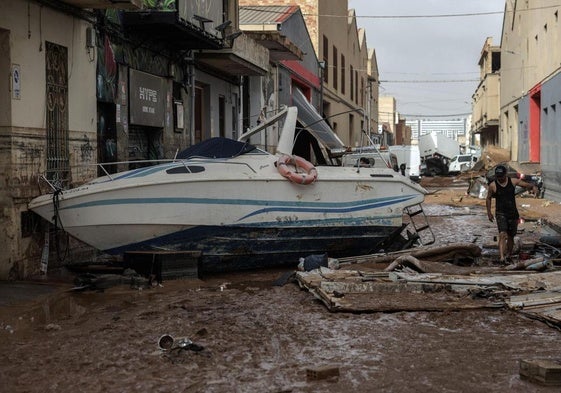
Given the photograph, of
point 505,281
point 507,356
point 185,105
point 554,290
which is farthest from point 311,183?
point 185,105

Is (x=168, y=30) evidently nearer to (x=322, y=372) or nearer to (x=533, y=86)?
(x=322, y=372)

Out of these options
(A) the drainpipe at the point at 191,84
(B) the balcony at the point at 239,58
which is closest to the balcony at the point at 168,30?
(A) the drainpipe at the point at 191,84

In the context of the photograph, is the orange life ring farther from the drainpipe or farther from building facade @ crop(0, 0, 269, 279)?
the drainpipe

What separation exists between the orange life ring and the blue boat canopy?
59cm

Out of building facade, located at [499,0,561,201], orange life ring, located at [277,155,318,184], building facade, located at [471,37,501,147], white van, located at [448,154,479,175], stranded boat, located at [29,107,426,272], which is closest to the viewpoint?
stranded boat, located at [29,107,426,272]

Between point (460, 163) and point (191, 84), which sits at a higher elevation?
point (191, 84)

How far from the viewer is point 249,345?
6105 mm

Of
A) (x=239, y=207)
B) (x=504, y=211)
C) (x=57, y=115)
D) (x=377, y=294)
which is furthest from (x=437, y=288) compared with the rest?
(x=57, y=115)

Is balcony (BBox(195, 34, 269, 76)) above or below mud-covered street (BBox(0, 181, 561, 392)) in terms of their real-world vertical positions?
above

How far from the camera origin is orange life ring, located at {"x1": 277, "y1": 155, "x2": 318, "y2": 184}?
9922 millimetres

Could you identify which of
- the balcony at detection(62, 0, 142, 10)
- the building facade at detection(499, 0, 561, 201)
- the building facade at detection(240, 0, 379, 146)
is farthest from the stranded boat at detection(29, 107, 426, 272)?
the building facade at detection(499, 0, 561, 201)

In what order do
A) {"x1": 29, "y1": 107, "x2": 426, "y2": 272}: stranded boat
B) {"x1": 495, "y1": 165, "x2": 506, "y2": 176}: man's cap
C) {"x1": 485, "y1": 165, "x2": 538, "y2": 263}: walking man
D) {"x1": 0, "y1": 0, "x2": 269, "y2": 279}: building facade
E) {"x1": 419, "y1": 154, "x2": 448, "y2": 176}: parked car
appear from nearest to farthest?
1. {"x1": 0, "y1": 0, "x2": 269, "y2": 279}: building facade
2. {"x1": 29, "y1": 107, "x2": 426, "y2": 272}: stranded boat
3. {"x1": 485, "y1": 165, "x2": 538, "y2": 263}: walking man
4. {"x1": 495, "y1": 165, "x2": 506, "y2": 176}: man's cap
5. {"x1": 419, "y1": 154, "x2": 448, "y2": 176}: parked car

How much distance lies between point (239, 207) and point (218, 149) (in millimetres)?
1055

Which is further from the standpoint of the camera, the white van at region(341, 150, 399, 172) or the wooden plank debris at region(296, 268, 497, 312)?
the white van at region(341, 150, 399, 172)
